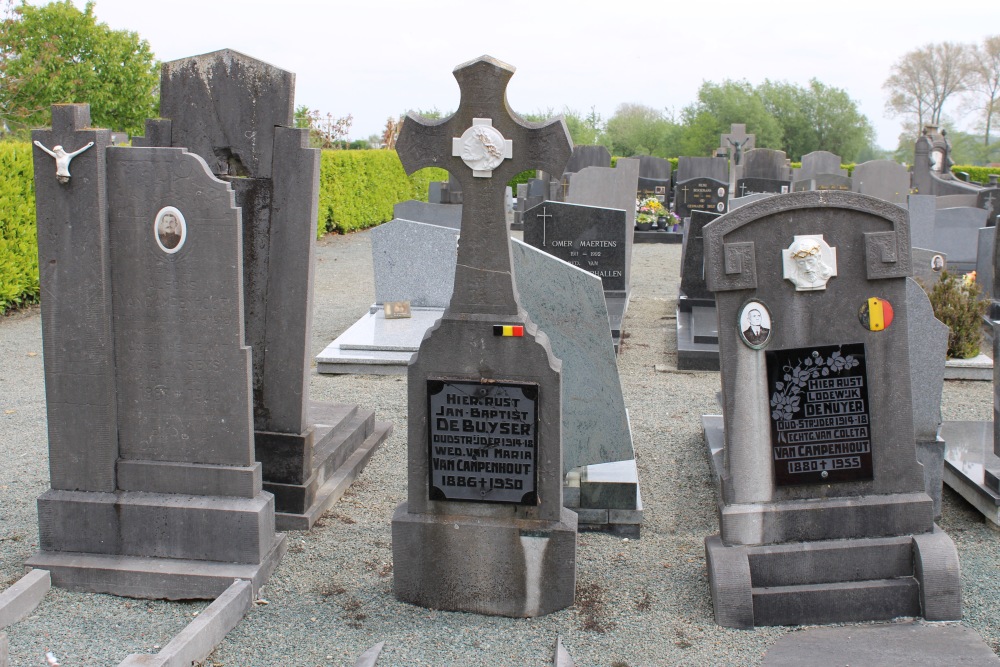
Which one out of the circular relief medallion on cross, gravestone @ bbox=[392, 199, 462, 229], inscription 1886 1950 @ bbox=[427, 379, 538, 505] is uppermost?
gravestone @ bbox=[392, 199, 462, 229]

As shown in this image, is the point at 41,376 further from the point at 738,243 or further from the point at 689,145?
the point at 689,145

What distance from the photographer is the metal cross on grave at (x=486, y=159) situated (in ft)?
13.2

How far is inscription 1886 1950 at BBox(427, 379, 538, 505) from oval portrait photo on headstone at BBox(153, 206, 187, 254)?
4.27ft

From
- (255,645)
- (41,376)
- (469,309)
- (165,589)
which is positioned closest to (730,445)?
(469,309)

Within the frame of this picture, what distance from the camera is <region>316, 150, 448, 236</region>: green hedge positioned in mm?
20391

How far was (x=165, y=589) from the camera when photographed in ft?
13.9

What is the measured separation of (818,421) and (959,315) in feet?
17.3

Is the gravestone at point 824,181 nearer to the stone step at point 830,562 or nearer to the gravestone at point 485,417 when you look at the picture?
the stone step at point 830,562

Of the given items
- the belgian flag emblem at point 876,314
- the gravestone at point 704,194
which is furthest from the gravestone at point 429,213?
the belgian flag emblem at point 876,314

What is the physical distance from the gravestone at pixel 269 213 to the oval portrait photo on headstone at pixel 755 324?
8.03 feet

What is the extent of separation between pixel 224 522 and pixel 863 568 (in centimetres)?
294

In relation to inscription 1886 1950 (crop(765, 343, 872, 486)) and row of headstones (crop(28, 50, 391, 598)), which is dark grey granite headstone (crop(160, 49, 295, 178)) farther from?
inscription 1886 1950 (crop(765, 343, 872, 486))

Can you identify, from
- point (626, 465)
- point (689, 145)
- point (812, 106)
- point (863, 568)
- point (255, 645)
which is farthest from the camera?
point (812, 106)

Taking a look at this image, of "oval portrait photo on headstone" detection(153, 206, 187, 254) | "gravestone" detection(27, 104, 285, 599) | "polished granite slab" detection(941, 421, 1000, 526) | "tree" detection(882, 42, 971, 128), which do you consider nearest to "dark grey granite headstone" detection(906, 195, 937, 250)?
"polished granite slab" detection(941, 421, 1000, 526)
